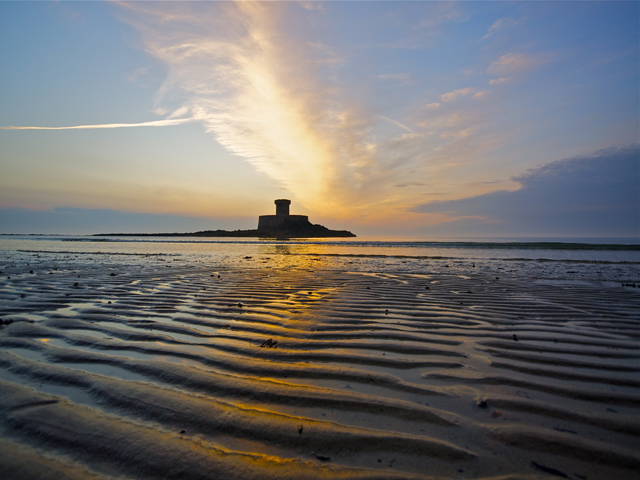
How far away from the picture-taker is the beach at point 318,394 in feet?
4.59

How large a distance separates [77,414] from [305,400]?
1269 millimetres

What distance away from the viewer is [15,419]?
168 centimetres

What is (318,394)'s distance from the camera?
1.98 meters

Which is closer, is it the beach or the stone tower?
the beach

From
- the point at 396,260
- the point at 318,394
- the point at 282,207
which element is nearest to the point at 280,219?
the point at 282,207

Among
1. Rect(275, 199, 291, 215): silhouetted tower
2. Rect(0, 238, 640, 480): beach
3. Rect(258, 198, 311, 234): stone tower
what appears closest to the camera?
Rect(0, 238, 640, 480): beach

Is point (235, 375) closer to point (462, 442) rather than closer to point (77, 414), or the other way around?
point (77, 414)

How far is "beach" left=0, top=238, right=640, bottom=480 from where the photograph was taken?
1398mm

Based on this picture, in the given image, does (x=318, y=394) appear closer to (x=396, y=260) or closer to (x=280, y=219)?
(x=396, y=260)

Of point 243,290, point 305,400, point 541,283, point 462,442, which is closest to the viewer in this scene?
point 462,442

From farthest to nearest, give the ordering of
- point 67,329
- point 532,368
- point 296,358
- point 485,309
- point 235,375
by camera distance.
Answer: point 485,309 → point 67,329 → point 296,358 → point 532,368 → point 235,375

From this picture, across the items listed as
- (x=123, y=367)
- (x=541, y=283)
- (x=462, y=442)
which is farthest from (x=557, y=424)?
(x=541, y=283)

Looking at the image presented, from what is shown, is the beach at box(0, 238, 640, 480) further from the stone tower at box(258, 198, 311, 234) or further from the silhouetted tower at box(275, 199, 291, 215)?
the silhouetted tower at box(275, 199, 291, 215)

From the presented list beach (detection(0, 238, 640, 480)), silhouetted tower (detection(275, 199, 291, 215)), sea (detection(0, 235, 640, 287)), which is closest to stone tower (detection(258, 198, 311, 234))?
silhouetted tower (detection(275, 199, 291, 215))
